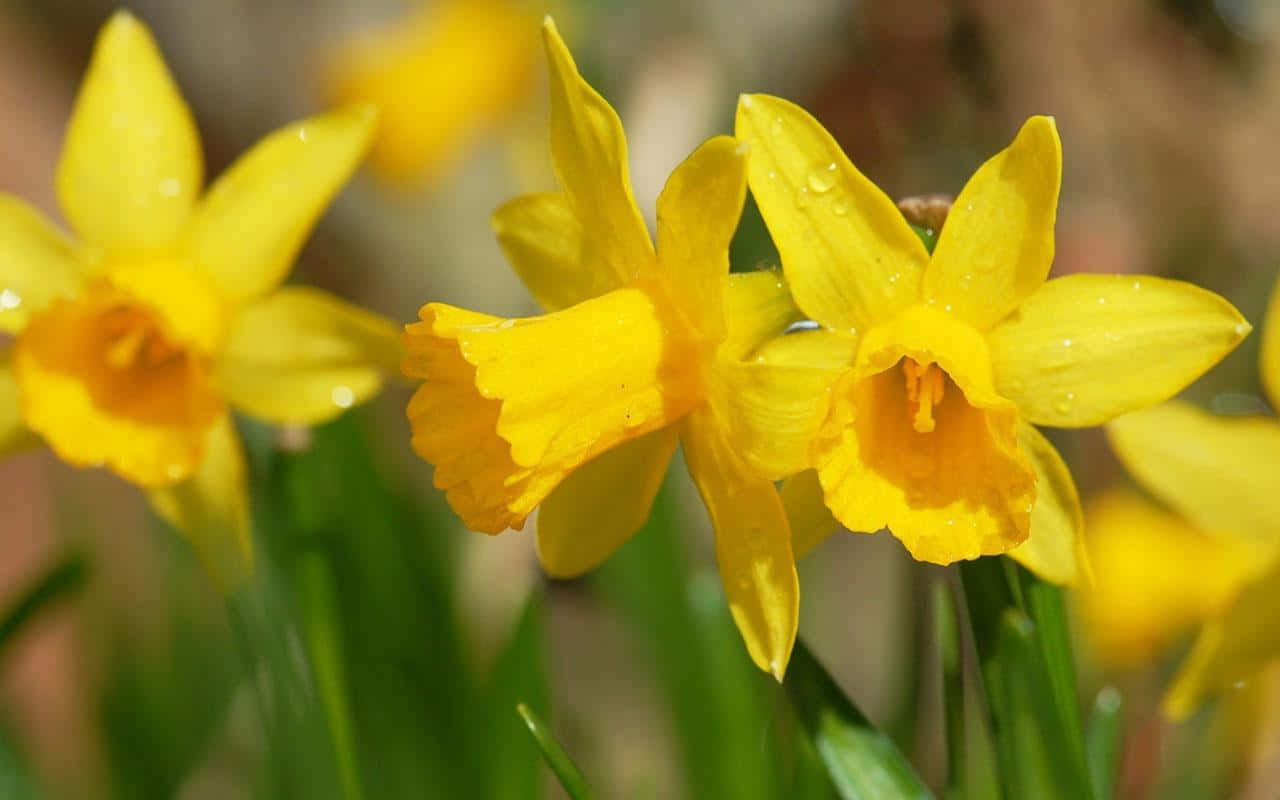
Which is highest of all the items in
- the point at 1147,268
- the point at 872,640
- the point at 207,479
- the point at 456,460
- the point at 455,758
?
the point at 456,460

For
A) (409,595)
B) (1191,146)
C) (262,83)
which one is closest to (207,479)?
(409,595)

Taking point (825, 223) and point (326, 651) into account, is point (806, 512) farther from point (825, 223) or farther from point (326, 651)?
point (326, 651)

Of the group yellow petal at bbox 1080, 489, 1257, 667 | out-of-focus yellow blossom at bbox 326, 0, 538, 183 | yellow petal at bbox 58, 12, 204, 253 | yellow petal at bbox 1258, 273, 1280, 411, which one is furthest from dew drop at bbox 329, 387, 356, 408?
out-of-focus yellow blossom at bbox 326, 0, 538, 183

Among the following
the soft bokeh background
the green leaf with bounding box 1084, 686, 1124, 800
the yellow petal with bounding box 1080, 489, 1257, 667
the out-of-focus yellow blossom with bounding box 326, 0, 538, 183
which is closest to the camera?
the green leaf with bounding box 1084, 686, 1124, 800

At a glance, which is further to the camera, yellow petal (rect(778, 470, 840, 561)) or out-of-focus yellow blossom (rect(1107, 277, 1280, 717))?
out-of-focus yellow blossom (rect(1107, 277, 1280, 717))

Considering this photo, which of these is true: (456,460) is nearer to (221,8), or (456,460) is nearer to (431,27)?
(431,27)

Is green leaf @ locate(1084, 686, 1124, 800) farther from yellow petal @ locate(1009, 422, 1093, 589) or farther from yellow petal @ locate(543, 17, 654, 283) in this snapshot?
yellow petal @ locate(543, 17, 654, 283)

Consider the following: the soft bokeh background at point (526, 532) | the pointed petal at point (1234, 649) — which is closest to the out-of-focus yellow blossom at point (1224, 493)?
the pointed petal at point (1234, 649)
